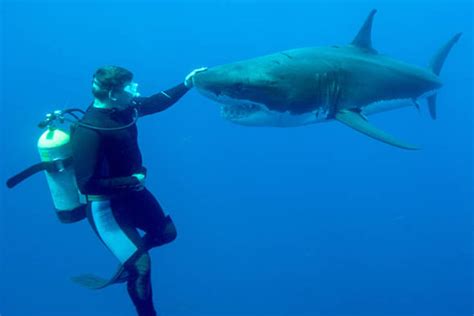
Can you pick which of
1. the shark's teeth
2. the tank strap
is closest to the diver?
the tank strap

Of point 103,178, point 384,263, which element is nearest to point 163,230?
point 103,178

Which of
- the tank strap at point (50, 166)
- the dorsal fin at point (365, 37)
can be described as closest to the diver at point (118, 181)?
the tank strap at point (50, 166)

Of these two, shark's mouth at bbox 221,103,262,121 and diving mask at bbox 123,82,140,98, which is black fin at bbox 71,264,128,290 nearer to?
diving mask at bbox 123,82,140,98

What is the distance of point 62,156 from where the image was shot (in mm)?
4258

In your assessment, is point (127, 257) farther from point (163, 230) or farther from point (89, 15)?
point (89, 15)

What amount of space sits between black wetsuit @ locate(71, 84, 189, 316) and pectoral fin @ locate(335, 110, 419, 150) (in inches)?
95.1

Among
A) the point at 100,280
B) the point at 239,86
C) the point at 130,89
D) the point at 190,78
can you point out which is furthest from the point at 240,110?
the point at 100,280

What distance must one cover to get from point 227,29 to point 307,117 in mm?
33638

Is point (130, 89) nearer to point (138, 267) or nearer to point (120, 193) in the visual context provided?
point (120, 193)

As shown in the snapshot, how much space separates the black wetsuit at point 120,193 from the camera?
12.9 ft

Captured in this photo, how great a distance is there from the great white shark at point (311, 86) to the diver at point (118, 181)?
84 centimetres

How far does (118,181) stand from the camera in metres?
4.12

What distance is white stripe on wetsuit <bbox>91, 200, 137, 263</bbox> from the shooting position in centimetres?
436

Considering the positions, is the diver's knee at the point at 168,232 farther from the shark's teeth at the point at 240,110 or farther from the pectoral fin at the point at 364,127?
the pectoral fin at the point at 364,127
